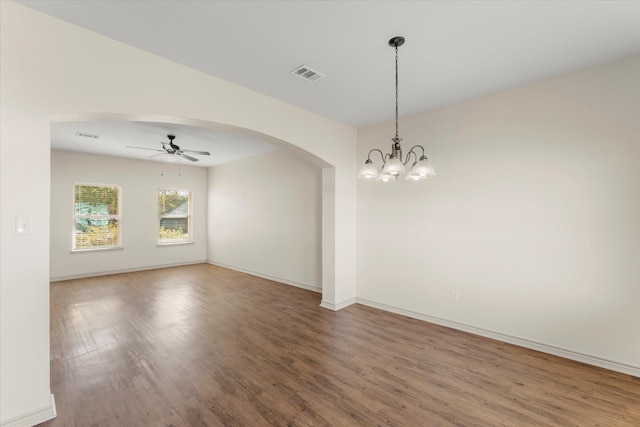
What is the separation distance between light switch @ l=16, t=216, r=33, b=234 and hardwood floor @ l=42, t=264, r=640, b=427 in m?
1.38

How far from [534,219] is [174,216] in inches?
323

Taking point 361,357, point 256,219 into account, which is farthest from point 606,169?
point 256,219

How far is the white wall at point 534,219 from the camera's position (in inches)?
103

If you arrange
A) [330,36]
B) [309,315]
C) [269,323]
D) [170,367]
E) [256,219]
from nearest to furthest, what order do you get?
[330,36] < [170,367] < [269,323] < [309,315] < [256,219]

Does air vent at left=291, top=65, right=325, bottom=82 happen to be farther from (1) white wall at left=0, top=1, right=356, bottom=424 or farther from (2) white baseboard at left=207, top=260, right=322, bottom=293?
(2) white baseboard at left=207, top=260, right=322, bottom=293

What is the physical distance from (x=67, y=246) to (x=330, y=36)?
A: 7.32 metres

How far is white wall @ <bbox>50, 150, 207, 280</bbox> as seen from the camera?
605 cm

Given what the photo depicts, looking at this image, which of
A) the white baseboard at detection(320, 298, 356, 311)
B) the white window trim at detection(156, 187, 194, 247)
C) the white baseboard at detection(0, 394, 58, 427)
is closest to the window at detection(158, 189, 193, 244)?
the white window trim at detection(156, 187, 194, 247)

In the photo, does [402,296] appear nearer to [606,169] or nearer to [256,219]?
[606,169]

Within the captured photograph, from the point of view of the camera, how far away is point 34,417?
1919 mm

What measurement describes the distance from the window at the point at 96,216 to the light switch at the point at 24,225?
5661mm

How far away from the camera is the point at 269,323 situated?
3773 millimetres

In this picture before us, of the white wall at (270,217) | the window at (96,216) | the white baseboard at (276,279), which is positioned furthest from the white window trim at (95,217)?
the white baseboard at (276,279)

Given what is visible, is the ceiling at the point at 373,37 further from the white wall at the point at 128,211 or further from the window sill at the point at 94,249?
the window sill at the point at 94,249
